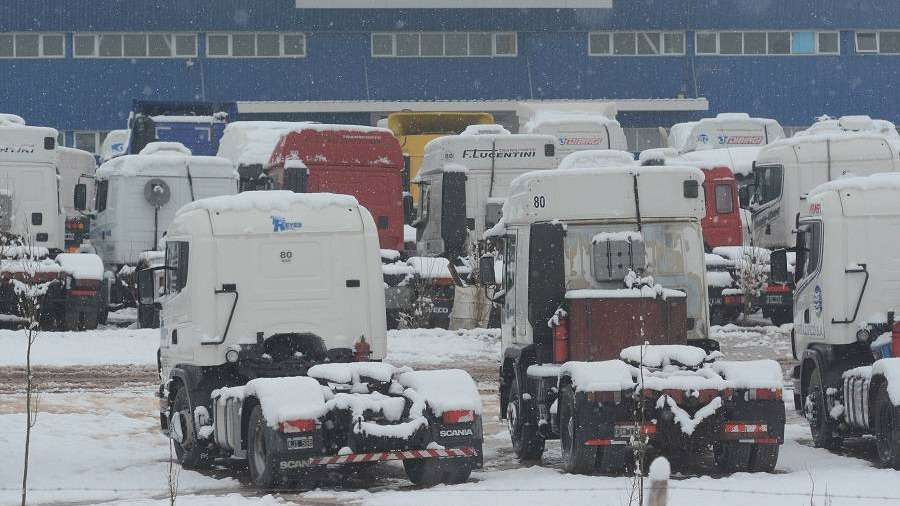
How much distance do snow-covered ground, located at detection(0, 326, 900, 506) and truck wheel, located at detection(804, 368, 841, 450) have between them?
0.14m

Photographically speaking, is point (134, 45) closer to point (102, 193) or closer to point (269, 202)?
point (102, 193)

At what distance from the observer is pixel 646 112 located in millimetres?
53719

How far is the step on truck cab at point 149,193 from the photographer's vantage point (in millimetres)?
28297

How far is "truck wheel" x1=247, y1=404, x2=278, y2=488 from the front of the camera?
12875 mm

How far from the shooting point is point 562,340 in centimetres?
1461

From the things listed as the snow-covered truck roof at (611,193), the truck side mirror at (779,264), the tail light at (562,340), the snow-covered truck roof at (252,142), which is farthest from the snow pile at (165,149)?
the tail light at (562,340)

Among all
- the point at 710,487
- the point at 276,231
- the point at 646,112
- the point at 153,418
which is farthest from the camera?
the point at 646,112

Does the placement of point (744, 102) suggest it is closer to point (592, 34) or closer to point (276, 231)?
point (592, 34)

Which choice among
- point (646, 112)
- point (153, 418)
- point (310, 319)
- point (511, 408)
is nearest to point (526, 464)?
point (511, 408)

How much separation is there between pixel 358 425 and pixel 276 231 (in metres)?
2.45

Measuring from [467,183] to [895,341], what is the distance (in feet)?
49.2

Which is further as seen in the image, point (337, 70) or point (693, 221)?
point (337, 70)

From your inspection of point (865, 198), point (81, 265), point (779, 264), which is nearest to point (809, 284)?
point (779, 264)

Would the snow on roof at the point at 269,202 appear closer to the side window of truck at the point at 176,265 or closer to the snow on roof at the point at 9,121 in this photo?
the side window of truck at the point at 176,265
